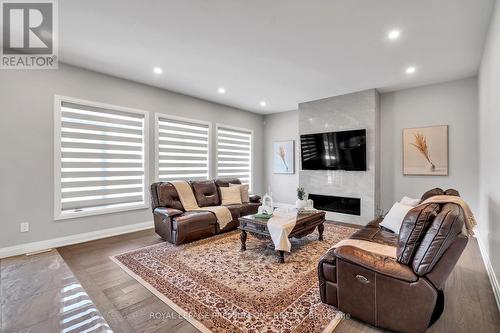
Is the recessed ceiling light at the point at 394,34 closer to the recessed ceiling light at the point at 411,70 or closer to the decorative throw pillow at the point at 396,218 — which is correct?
the recessed ceiling light at the point at 411,70

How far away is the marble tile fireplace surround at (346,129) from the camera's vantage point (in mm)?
4875

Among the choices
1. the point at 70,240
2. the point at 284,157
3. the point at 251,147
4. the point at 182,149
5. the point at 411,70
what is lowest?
the point at 70,240


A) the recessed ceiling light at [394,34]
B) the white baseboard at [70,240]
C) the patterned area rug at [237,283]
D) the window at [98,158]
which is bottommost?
the patterned area rug at [237,283]

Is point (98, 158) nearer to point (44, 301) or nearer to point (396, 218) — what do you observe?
point (44, 301)

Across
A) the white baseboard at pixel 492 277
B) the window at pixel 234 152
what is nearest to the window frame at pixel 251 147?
the window at pixel 234 152

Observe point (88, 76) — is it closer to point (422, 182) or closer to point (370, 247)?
point (370, 247)

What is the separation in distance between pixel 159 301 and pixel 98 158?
2927 millimetres

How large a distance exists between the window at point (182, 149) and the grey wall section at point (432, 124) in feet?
13.2

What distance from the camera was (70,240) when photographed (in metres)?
3.79

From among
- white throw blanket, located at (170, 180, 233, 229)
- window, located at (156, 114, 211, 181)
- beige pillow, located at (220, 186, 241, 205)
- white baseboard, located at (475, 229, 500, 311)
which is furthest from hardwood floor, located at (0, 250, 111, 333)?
white baseboard, located at (475, 229, 500, 311)

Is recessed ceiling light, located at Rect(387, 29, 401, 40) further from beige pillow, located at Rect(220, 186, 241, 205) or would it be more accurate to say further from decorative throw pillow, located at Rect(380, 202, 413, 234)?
beige pillow, located at Rect(220, 186, 241, 205)

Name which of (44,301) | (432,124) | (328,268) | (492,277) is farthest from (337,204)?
(44,301)

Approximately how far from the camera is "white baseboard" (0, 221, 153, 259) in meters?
3.31

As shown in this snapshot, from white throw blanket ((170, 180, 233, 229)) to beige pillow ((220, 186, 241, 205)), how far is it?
49 cm
